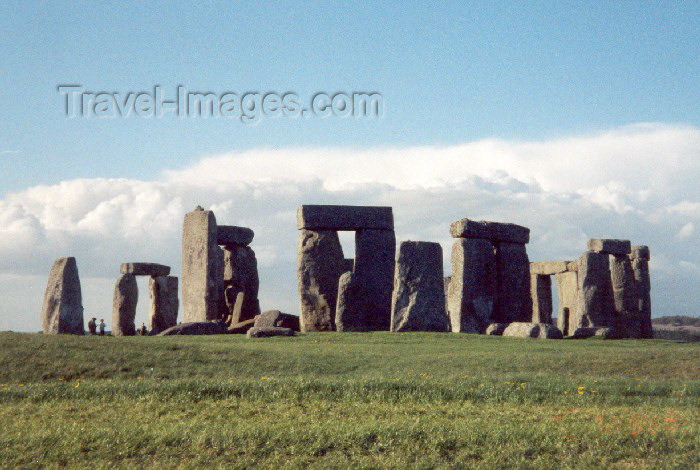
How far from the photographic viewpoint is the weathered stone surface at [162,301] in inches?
1336

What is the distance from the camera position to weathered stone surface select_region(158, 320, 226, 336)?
1043 inches

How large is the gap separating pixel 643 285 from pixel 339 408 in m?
24.5

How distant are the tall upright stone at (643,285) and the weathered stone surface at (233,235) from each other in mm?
15346

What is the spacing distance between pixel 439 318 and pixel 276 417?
1678 cm

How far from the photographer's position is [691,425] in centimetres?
1047

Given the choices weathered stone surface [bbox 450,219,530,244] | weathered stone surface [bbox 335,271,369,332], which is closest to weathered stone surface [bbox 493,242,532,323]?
weathered stone surface [bbox 450,219,530,244]

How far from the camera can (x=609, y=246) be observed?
31.9 meters

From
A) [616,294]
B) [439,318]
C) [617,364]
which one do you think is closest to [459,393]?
[617,364]

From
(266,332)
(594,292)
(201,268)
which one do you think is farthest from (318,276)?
(594,292)

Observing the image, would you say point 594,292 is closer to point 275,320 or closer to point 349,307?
point 349,307

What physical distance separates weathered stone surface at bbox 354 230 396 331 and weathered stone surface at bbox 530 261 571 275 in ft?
26.2

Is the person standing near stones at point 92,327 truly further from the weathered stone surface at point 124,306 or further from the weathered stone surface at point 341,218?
the weathered stone surface at point 341,218

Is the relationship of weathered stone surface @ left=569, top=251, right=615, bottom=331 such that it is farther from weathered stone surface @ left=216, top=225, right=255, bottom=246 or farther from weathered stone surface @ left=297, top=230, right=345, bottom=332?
weathered stone surface @ left=216, top=225, right=255, bottom=246

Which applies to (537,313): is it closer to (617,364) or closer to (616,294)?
(616,294)
